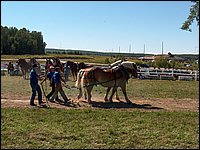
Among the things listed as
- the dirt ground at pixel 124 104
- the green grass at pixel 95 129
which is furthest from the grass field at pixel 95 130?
the dirt ground at pixel 124 104

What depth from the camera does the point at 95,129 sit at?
801 cm

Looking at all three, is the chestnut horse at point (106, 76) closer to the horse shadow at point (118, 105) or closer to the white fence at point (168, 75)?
the horse shadow at point (118, 105)

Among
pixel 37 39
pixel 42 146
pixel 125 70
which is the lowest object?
pixel 42 146

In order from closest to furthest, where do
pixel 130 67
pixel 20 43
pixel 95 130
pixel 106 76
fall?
pixel 95 130, pixel 106 76, pixel 130 67, pixel 20 43

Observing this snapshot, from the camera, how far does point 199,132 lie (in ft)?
25.9

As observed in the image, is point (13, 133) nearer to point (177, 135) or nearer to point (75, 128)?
point (75, 128)

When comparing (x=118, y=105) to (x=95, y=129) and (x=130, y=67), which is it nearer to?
(x=130, y=67)

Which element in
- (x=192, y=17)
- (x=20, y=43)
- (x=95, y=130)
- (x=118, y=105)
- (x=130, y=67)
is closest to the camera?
(x=95, y=130)

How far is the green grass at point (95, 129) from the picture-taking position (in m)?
6.85

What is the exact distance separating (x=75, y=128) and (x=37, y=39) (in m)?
57.1

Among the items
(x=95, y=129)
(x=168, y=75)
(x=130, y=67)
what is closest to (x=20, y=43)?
(x=168, y=75)

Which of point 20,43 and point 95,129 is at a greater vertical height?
point 20,43

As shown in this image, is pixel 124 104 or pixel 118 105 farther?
pixel 124 104

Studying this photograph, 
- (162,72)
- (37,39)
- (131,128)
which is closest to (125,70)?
(131,128)
